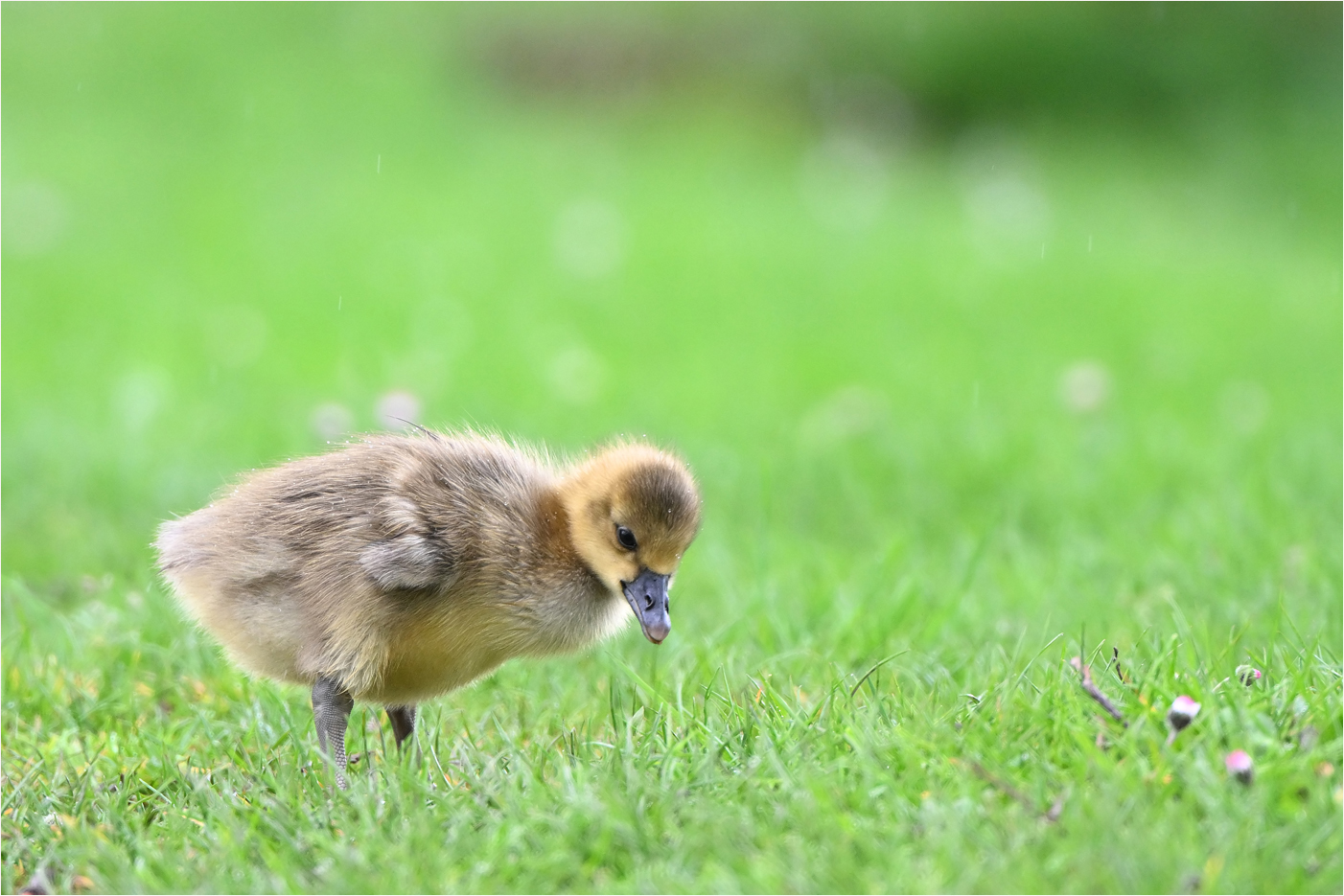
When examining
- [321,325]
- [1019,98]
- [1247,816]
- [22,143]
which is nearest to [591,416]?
[321,325]

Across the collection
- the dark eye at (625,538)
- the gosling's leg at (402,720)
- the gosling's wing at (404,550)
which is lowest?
the gosling's leg at (402,720)

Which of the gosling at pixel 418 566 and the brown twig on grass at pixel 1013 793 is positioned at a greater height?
the gosling at pixel 418 566

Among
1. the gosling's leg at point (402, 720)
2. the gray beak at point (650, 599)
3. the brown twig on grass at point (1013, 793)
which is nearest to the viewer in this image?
the brown twig on grass at point (1013, 793)

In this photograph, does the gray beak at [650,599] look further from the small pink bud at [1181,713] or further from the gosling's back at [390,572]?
the small pink bud at [1181,713]

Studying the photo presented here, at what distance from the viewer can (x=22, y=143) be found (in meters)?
13.6

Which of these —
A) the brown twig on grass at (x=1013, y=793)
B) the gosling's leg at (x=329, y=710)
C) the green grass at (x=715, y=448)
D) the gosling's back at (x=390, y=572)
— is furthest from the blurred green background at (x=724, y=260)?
the brown twig on grass at (x=1013, y=793)

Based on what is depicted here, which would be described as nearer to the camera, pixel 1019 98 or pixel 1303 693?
pixel 1303 693

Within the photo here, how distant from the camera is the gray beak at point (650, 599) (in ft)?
11.3

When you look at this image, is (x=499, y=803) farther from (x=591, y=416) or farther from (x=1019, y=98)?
(x=1019, y=98)

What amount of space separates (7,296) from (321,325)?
2.12 meters

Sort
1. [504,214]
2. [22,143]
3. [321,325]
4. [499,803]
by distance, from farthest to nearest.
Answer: [22,143]
[504,214]
[321,325]
[499,803]

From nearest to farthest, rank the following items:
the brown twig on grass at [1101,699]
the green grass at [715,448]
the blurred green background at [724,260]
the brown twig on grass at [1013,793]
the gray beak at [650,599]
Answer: the brown twig on grass at [1013,793]
the green grass at [715,448]
the brown twig on grass at [1101,699]
the gray beak at [650,599]
the blurred green background at [724,260]

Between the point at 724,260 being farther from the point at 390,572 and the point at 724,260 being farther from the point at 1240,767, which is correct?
the point at 1240,767

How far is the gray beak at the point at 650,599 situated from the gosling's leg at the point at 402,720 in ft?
2.10
